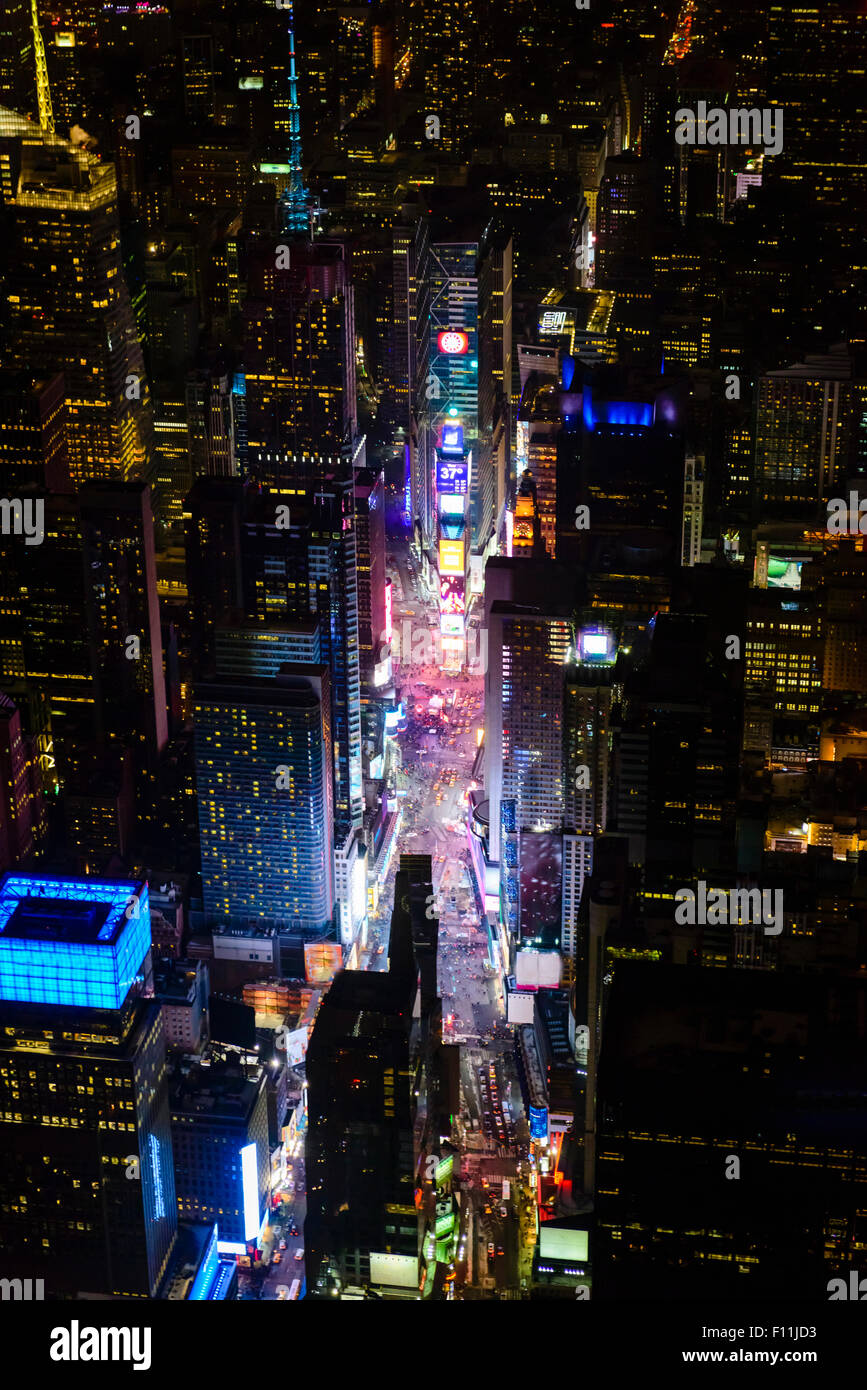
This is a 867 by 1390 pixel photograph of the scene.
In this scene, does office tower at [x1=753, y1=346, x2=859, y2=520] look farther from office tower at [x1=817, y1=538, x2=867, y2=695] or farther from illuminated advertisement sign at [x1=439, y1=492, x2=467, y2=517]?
illuminated advertisement sign at [x1=439, y1=492, x2=467, y2=517]

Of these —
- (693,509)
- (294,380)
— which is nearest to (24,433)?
(294,380)

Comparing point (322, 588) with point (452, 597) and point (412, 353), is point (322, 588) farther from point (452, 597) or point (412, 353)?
point (412, 353)

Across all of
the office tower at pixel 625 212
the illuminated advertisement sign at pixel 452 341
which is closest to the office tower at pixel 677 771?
the illuminated advertisement sign at pixel 452 341

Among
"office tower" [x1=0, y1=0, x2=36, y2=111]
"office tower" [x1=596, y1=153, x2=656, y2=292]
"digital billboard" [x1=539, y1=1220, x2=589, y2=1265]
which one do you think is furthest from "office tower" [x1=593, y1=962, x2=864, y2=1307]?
"office tower" [x1=0, y1=0, x2=36, y2=111]

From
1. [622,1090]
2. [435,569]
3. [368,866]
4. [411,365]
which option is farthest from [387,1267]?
[411,365]
